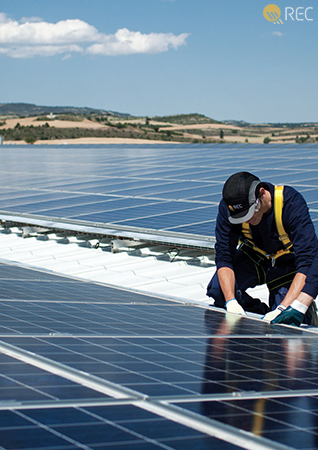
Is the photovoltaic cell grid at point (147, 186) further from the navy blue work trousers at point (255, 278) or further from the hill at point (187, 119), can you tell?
the hill at point (187, 119)

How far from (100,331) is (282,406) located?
2.20 metres

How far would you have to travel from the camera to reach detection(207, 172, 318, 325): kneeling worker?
23.0ft

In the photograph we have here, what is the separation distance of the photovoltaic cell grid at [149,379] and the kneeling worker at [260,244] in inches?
23.0

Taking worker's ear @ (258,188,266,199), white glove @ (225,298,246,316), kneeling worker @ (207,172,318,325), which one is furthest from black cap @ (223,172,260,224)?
white glove @ (225,298,246,316)

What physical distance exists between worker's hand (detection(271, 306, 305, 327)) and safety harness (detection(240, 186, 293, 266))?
864 millimetres

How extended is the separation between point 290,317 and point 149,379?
3.10 m

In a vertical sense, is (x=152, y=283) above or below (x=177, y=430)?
below

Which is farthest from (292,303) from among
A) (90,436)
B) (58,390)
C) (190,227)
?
(190,227)

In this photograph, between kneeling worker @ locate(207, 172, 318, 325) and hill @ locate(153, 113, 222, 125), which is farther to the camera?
hill @ locate(153, 113, 222, 125)

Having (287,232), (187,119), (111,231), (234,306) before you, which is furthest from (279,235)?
(187,119)

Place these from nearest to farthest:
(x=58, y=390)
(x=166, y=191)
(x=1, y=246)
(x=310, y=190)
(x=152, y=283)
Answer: (x=58, y=390) < (x=152, y=283) < (x=1, y=246) < (x=310, y=190) < (x=166, y=191)

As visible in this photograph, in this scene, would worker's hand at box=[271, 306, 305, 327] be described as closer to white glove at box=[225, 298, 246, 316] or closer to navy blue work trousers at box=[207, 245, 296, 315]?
white glove at box=[225, 298, 246, 316]

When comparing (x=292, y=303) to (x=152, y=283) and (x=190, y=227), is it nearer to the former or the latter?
(x=152, y=283)

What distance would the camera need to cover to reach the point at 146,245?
45.5 ft
